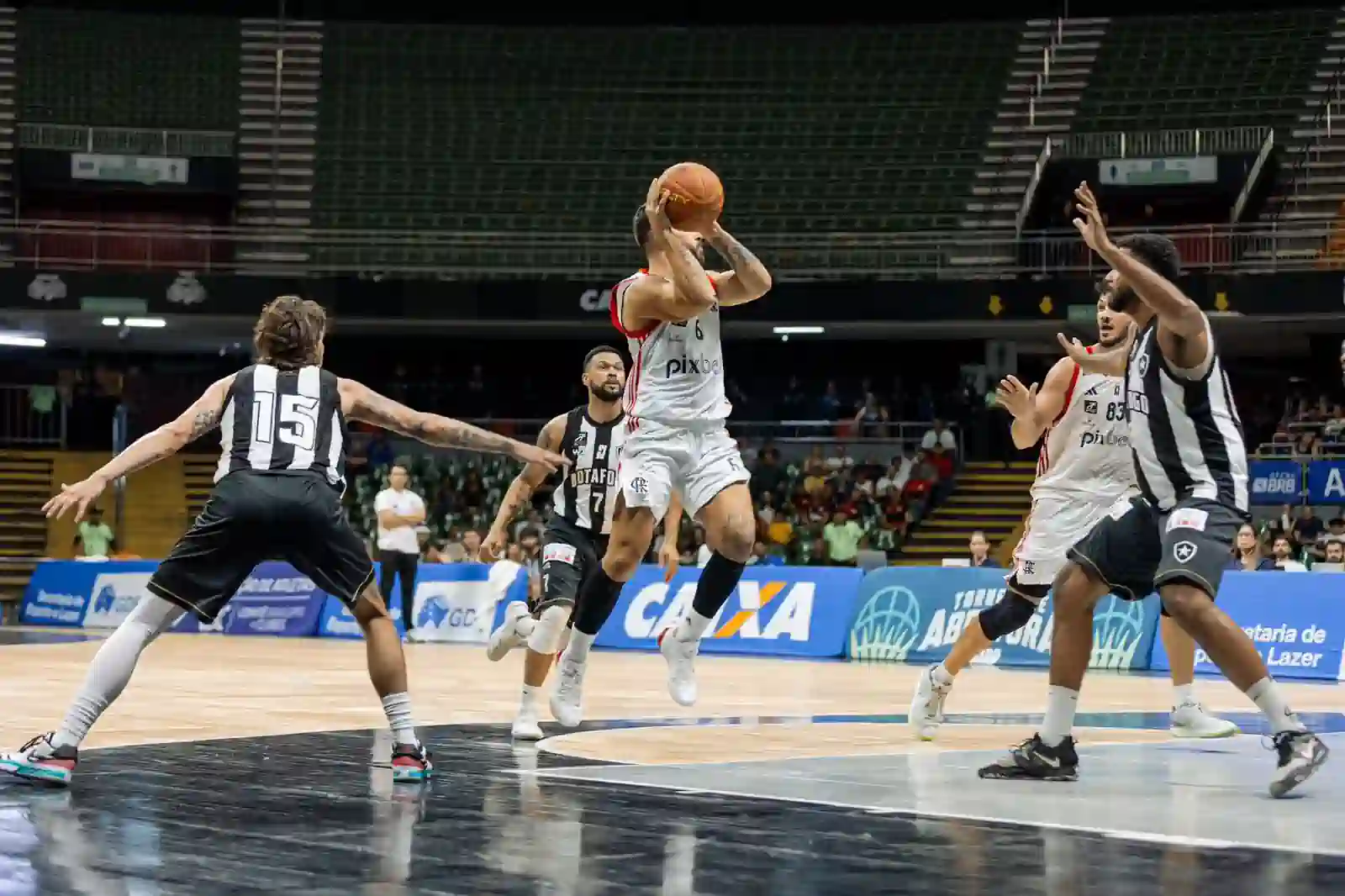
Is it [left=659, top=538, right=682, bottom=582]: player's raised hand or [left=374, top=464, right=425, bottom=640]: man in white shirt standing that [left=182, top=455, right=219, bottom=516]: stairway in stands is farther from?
[left=659, top=538, right=682, bottom=582]: player's raised hand

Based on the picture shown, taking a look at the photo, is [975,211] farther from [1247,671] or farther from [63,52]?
[1247,671]

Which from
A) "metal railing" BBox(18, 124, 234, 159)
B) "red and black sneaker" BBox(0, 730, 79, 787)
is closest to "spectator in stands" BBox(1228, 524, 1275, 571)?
"red and black sneaker" BBox(0, 730, 79, 787)

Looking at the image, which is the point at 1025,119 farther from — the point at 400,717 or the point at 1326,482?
the point at 400,717

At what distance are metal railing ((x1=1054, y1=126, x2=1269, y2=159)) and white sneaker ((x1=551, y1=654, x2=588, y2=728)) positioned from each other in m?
26.0

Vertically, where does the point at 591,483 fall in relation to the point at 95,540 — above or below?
above

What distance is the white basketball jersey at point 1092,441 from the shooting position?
920cm

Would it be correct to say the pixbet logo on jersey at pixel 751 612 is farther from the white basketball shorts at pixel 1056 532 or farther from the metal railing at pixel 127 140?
the metal railing at pixel 127 140

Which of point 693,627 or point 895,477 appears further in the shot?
point 895,477

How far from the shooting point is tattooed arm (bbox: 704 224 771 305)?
8039 millimetres

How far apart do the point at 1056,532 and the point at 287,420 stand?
4.19 meters

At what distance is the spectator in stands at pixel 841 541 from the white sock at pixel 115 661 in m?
18.7

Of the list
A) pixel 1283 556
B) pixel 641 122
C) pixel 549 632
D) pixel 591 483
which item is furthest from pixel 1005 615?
pixel 641 122

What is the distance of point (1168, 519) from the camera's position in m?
6.75

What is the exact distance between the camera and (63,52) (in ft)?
115
